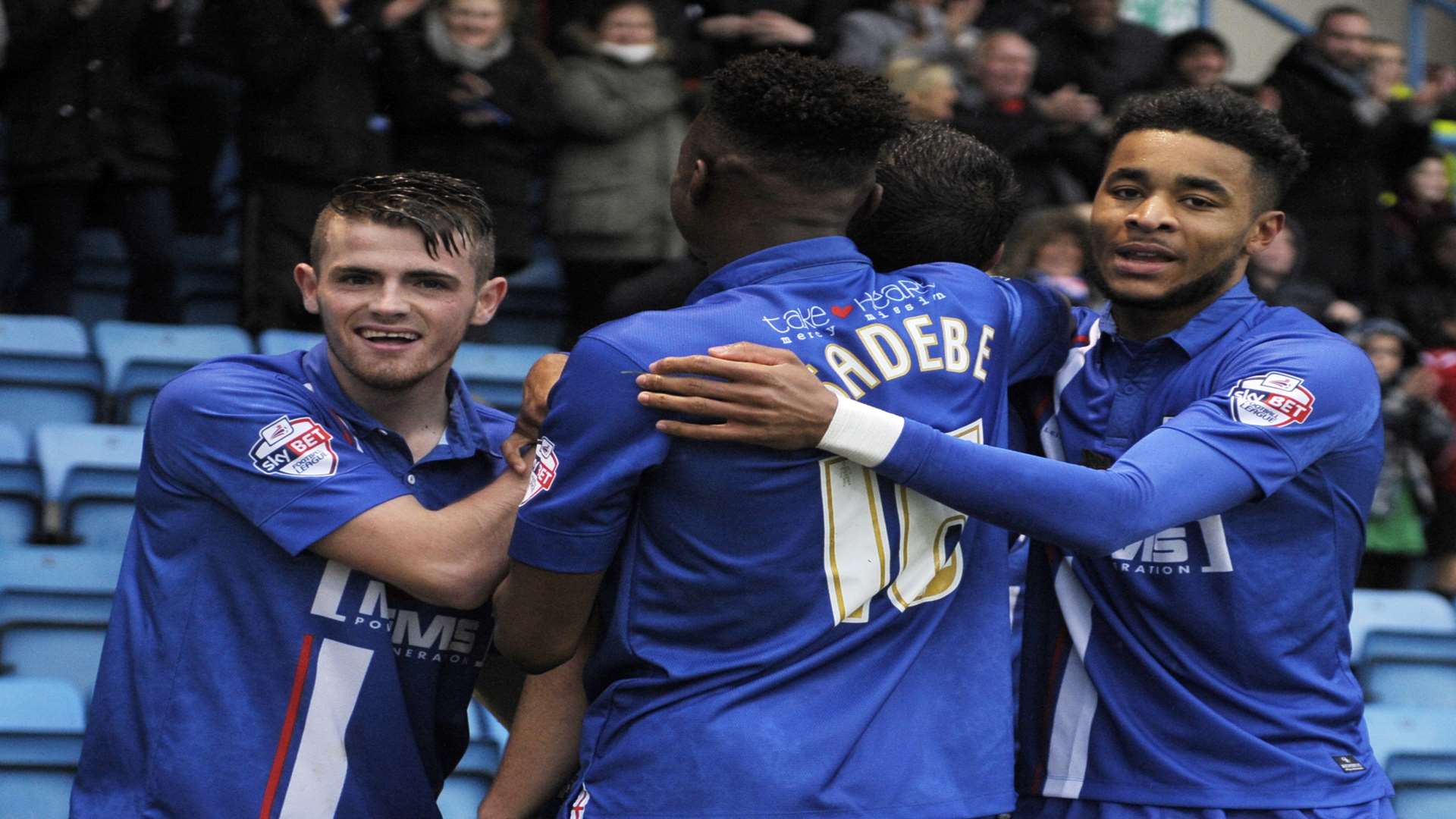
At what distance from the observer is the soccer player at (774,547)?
2.32m

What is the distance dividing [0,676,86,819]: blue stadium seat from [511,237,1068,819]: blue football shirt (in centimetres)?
194

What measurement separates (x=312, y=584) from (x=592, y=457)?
699mm

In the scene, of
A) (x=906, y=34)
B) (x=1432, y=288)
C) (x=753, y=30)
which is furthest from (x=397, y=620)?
(x=1432, y=288)

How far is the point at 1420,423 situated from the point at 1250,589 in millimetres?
5051

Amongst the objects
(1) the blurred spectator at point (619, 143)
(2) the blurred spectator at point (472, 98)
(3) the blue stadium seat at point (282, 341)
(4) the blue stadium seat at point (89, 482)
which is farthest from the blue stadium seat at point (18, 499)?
(1) the blurred spectator at point (619, 143)

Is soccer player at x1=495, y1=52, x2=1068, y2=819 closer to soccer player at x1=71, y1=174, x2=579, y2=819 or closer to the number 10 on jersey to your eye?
the number 10 on jersey

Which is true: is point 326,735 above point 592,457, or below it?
below

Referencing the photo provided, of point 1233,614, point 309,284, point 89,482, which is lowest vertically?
point 89,482

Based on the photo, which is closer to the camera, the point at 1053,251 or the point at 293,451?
the point at 293,451

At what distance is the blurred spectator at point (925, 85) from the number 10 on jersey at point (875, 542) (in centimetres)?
454

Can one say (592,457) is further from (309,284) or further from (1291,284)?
(1291,284)

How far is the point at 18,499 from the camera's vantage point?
17.5 ft

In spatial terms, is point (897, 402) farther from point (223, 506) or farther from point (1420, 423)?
point (1420, 423)

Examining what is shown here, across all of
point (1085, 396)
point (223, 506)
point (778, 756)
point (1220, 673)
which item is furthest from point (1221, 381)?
point (223, 506)
